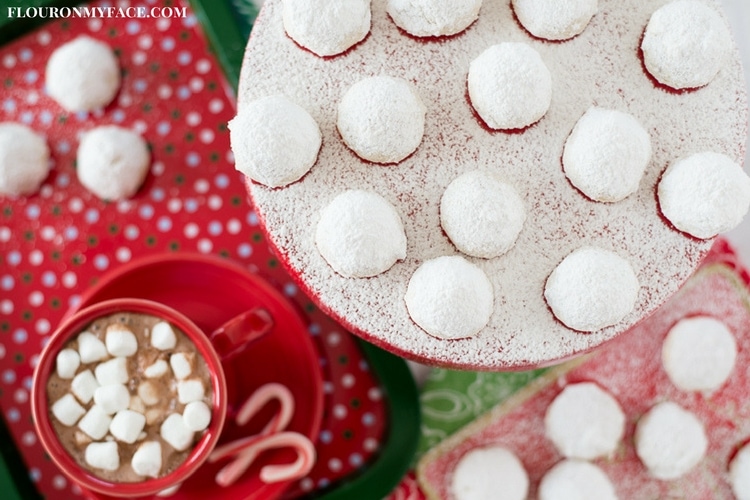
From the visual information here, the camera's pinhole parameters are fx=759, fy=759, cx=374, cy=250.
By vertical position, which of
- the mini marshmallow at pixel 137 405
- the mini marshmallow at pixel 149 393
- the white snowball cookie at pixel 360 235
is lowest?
the mini marshmallow at pixel 137 405

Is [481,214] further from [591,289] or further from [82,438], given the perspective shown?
[82,438]

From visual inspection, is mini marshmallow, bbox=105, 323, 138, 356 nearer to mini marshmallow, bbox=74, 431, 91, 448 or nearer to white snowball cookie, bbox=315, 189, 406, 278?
mini marshmallow, bbox=74, 431, 91, 448

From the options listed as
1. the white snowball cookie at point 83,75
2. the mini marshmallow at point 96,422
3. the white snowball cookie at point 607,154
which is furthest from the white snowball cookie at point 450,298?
the white snowball cookie at point 83,75

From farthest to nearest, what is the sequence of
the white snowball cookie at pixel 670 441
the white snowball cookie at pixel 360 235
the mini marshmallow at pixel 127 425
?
the white snowball cookie at pixel 670 441 < the mini marshmallow at pixel 127 425 < the white snowball cookie at pixel 360 235

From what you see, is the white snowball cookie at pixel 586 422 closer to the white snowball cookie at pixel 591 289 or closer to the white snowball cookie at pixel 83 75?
the white snowball cookie at pixel 591 289

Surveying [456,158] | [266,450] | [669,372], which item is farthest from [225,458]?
[669,372]
